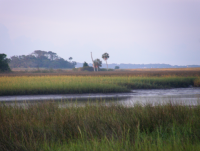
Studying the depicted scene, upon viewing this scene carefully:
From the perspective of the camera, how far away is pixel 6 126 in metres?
4.95

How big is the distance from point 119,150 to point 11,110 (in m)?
4.41

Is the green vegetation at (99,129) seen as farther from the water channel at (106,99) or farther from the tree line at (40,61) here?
the tree line at (40,61)

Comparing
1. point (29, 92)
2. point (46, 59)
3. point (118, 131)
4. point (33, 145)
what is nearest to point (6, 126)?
point (33, 145)

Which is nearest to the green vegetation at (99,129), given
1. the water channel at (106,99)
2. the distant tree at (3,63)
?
the water channel at (106,99)

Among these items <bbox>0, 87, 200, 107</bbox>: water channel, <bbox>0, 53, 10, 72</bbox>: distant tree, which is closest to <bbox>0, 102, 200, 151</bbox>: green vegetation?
<bbox>0, 87, 200, 107</bbox>: water channel

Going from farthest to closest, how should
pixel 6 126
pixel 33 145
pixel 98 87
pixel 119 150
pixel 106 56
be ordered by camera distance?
pixel 106 56 < pixel 98 87 < pixel 6 126 < pixel 33 145 < pixel 119 150

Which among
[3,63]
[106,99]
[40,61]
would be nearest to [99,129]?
[106,99]

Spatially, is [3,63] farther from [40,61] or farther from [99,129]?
[40,61]

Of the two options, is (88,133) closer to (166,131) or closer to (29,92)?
(166,131)

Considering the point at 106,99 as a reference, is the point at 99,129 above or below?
above

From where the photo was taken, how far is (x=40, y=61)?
127m

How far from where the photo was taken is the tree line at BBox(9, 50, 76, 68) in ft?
406

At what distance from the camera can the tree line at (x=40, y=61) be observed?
123688 mm

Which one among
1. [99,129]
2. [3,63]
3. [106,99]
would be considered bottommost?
[106,99]
